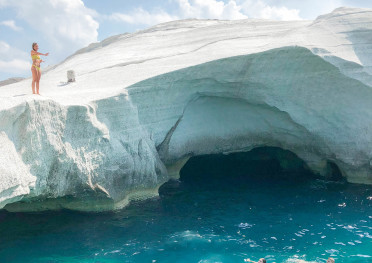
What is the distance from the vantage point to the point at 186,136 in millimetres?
17578

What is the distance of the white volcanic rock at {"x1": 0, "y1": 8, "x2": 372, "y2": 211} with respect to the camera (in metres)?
12.1

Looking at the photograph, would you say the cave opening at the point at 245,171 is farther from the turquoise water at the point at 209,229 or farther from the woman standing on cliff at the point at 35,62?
the woman standing on cliff at the point at 35,62

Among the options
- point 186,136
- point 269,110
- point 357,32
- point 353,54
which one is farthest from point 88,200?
point 357,32

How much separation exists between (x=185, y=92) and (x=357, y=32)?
8.75 meters

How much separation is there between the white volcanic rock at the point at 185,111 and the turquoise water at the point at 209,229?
105 centimetres

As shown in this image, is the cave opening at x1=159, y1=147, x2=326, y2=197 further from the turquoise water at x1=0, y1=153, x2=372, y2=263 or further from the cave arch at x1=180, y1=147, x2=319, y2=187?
the turquoise water at x1=0, y1=153, x2=372, y2=263

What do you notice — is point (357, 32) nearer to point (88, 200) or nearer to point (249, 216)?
point (249, 216)

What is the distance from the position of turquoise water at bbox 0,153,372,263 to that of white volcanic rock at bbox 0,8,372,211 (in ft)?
3.44

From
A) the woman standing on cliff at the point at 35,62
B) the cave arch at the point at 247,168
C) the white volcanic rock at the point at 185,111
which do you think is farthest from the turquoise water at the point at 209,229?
the woman standing on cliff at the point at 35,62

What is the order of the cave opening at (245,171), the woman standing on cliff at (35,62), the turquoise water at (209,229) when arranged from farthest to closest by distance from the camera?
1. the cave opening at (245,171)
2. the woman standing on cliff at (35,62)
3. the turquoise water at (209,229)

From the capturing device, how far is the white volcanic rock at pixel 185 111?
12070 mm

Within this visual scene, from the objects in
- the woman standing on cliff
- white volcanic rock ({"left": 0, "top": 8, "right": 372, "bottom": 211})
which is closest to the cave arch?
white volcanic rock ({"left": 0, "top": 8, "right": 372, "bottom": 211})

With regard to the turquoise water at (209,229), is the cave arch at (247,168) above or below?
above

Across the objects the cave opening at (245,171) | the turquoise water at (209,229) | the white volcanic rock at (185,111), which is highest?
the white volcanic rock at (185,111)
